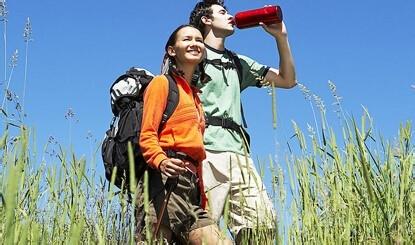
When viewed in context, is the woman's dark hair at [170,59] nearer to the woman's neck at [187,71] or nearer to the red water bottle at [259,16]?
the woman's neck at [187,71]

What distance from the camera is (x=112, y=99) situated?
3059 millimetres

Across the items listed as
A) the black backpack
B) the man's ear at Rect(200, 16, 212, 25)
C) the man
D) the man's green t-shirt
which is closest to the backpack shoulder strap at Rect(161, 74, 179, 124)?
the black backpack

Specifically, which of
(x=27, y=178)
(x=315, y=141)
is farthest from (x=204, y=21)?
(x=27, y=178)

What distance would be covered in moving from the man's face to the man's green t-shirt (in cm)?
14

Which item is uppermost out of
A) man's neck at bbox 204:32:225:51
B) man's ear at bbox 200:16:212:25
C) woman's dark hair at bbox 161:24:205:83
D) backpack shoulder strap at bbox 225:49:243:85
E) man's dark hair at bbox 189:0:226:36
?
man's dark hair at bbox 189:0:226:36

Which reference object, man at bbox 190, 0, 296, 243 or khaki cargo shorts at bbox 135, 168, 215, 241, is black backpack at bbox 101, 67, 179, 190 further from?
man at bbox 190, 0, 296, 243

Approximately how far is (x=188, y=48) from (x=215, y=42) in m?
0.81

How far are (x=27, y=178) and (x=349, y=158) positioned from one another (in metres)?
1.03

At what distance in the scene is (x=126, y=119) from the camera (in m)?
2.95

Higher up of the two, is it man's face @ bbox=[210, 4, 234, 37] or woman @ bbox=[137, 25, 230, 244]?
man's face @ bbox=[210, 4, 234, 37]

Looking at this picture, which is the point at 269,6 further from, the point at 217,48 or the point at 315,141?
the point at 315,141

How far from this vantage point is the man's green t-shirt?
136 inches

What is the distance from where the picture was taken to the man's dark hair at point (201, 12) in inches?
158

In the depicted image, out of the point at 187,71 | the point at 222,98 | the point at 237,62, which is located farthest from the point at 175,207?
the point at 237,62
